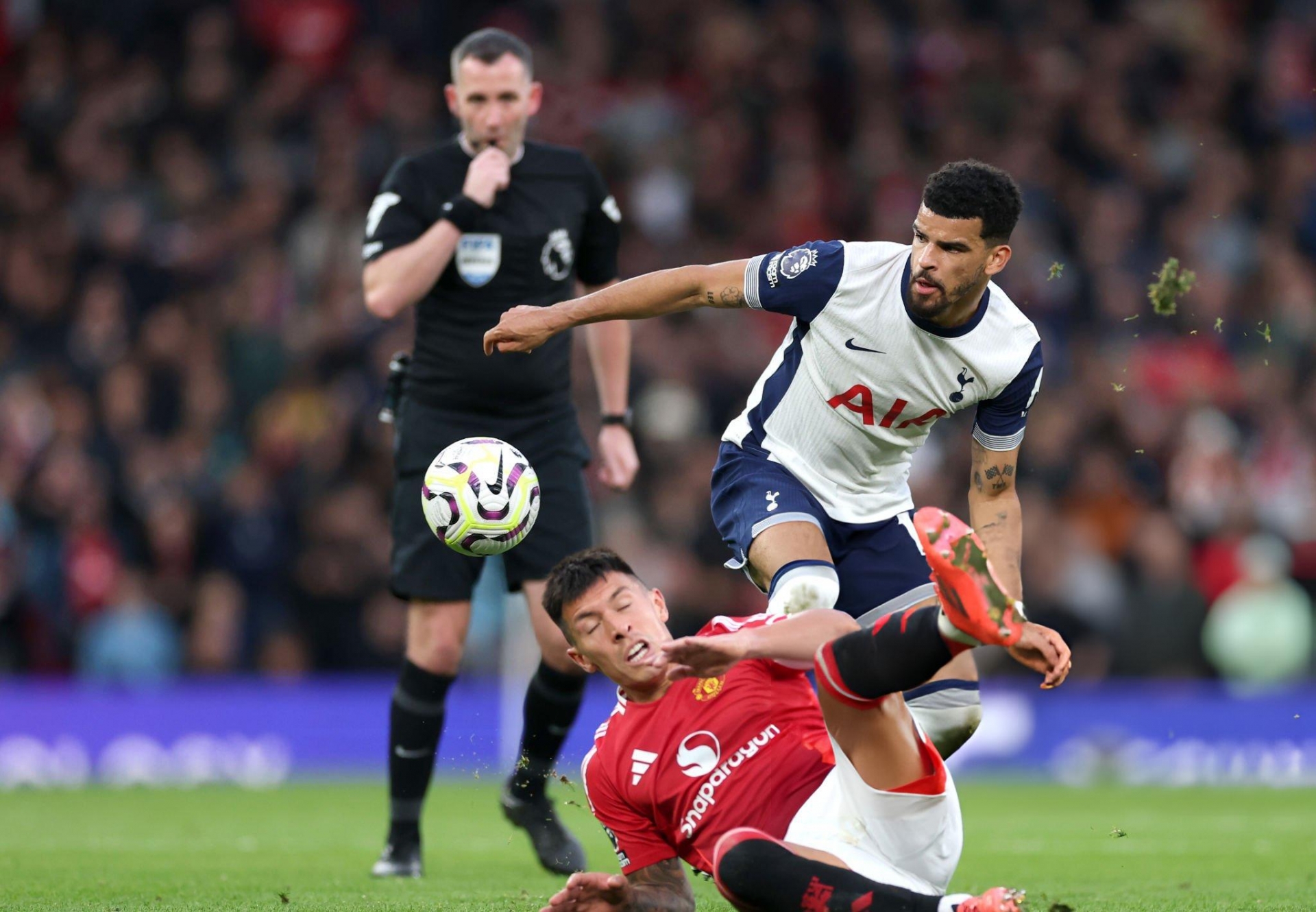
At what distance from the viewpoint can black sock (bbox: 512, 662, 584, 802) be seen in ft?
21.8

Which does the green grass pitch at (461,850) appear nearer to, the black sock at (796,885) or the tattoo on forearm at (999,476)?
the black sock at (796,885)

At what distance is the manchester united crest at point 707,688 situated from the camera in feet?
15.8

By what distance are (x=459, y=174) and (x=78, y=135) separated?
29.7 feet

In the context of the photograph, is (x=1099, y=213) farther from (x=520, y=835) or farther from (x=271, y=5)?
(x=520, y=835)

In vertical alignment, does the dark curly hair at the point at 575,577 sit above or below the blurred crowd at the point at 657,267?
below

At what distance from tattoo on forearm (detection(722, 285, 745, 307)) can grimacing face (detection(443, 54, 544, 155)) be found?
187 centimetres

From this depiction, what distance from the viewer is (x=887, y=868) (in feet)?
14.4

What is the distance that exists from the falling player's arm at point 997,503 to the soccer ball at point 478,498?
1.43m

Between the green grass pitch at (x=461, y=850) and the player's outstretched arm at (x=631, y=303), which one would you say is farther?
the green grass pitch at (x=461, y=850)

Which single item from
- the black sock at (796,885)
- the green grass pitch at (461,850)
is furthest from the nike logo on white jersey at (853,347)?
the black sock at (796,885)

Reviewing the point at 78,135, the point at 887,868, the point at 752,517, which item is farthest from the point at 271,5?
the point at 887,868

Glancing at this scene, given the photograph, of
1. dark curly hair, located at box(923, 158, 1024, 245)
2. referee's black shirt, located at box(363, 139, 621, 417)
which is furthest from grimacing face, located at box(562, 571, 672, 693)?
referee's black shirt, located at box(363, 139, 621, 417)

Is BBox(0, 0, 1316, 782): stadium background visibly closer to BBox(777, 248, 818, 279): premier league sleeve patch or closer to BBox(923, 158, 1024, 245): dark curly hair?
BBox(777, 248, 818, 279): premier league sleeve patch

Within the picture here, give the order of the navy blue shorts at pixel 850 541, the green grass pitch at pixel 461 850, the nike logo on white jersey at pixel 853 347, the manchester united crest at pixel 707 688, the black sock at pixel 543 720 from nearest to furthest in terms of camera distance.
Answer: the manchester united crest at pixel 707 688, the nike logo on white jersey at pixel 853 347, the navy blue shorts at pixel 850 541, the green grass pitch at pixel 461 850, the black sock at pixel 543 720
